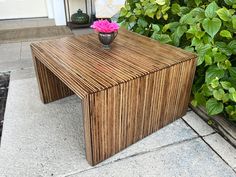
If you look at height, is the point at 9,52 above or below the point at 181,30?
below

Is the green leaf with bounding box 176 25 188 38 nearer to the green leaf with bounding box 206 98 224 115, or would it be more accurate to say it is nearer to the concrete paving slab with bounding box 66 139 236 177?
the green leaf with bounding box 206 98 224 115

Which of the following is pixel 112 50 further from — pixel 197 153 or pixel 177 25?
pixel 197 153

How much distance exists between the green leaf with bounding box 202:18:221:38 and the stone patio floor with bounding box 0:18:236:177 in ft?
2.03

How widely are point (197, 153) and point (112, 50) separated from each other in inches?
31.2

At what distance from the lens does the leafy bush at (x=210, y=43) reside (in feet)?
4.23

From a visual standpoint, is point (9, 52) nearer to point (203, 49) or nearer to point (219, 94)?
point (203, 49)

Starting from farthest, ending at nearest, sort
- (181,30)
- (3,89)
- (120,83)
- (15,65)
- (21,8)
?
(21,8) → (15,65) → (3,89) → (181,30) → (120,83)

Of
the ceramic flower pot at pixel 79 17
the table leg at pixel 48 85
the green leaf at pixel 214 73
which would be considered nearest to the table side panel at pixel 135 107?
the green leaf at pixel 214 73

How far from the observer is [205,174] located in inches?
45.7

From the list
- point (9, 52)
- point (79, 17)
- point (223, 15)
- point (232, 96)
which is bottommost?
point (9, 52)

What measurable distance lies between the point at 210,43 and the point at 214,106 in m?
0.38

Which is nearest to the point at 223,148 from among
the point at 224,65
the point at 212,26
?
the point at 224,65

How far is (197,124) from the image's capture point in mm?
1545

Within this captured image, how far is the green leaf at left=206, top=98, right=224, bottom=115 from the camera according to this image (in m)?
1.33
